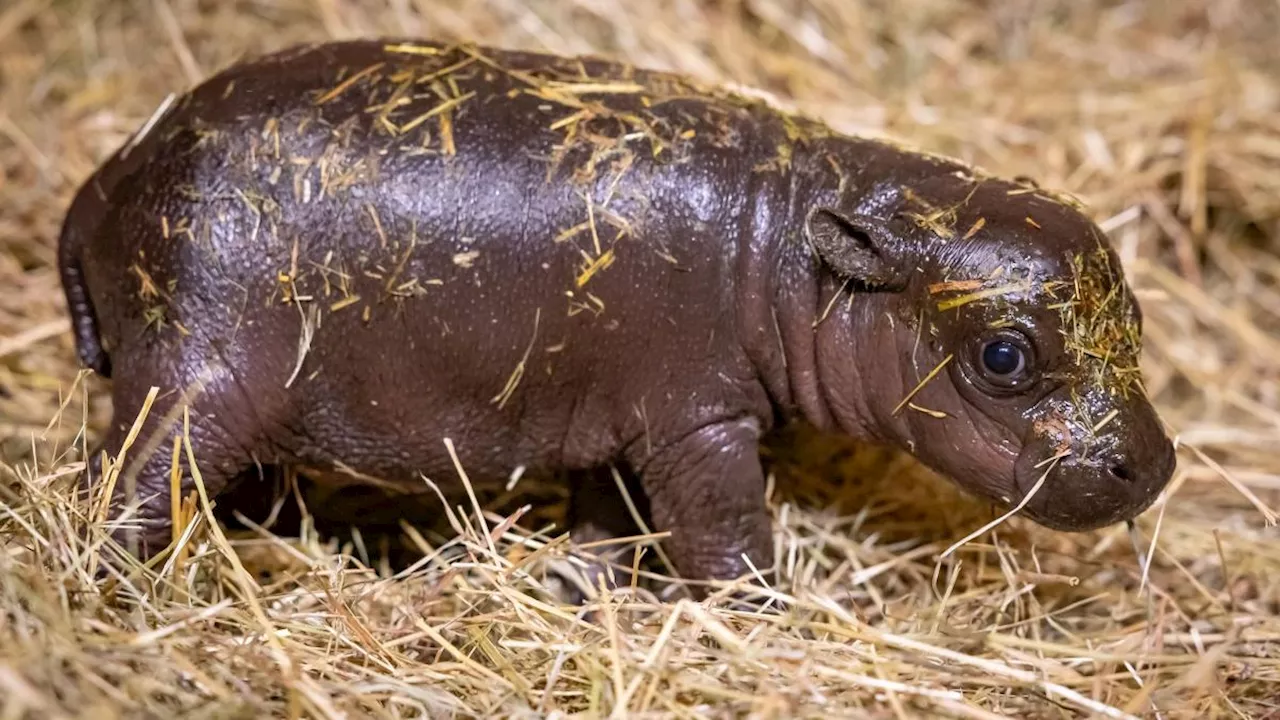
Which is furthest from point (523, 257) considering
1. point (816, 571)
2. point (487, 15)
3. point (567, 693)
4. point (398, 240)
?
point (487, 15)

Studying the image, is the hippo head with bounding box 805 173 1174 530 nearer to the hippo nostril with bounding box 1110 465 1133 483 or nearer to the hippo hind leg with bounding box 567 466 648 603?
the hippo nostril with bounding box 1110 465 1133 483

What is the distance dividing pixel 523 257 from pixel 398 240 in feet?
0.99

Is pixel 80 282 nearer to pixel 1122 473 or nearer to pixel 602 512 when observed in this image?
pixel 602 512

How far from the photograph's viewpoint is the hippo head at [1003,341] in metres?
2.66

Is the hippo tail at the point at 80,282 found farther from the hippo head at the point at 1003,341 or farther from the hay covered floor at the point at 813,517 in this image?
the hippo head at the point at 1003,341

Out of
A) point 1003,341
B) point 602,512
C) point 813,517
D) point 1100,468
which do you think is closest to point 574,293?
point 602,512

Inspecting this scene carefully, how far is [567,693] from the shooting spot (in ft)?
8.25

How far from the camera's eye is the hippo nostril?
8.77 ft

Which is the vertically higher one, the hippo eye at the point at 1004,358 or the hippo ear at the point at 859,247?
the hippo ear at the point at 859,247

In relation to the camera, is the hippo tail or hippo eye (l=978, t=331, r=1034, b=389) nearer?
hippo eye (l=978, t=331, r=1034, b=389)

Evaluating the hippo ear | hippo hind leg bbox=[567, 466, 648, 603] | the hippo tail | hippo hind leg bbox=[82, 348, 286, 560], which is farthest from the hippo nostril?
the hippo tail

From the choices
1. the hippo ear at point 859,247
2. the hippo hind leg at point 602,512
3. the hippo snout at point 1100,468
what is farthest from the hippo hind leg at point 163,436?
the hippo snout at point 1100,468

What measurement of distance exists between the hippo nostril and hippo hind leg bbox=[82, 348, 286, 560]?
204cm

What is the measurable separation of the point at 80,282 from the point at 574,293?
4.52 feet
